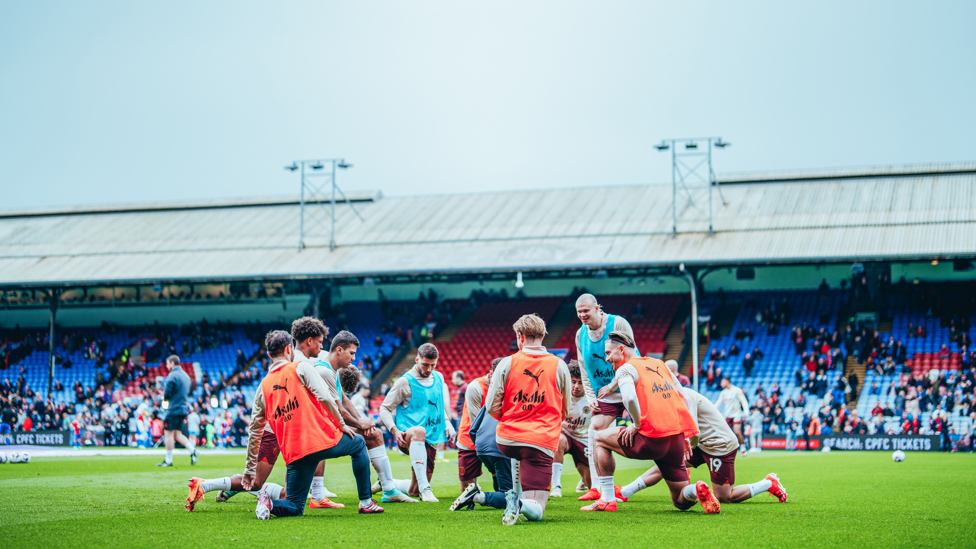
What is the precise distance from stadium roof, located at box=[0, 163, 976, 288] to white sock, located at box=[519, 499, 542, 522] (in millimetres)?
23913

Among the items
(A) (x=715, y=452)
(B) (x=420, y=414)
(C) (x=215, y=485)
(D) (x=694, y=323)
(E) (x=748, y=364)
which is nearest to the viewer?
(C) (x=215, y=485)

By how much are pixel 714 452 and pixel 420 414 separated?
151 inches

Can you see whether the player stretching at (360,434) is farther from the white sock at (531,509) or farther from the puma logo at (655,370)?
the puma logo at (655,370)

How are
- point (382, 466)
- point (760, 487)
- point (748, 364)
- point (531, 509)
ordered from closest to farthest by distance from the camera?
point (531, 509)
point (760, 487)
point (382, 466)
point (748, 364)

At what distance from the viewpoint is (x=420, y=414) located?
36.6ft

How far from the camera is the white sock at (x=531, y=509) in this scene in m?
7.61

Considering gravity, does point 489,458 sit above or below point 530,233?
below

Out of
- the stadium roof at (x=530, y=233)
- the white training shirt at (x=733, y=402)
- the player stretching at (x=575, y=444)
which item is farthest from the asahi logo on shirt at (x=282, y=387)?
the stadium roof at (x=530, y=233)

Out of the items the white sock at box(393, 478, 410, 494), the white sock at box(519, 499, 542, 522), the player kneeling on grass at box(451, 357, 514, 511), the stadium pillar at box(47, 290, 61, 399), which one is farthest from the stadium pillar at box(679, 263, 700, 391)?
the stadium pillar at box(47, 290, 61, 399)

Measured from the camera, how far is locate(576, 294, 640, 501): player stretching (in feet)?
31.7

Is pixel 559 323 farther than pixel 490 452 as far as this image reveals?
Yes

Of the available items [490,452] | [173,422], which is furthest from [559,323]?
[490,452]

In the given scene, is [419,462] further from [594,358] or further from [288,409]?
[288,409]

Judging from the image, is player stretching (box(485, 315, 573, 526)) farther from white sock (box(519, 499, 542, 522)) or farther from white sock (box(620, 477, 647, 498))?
white sock (box(620, 477, 647, 498))
